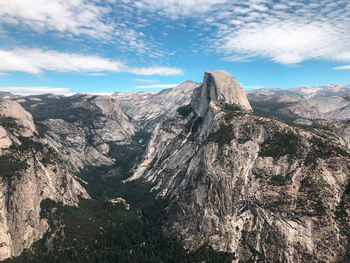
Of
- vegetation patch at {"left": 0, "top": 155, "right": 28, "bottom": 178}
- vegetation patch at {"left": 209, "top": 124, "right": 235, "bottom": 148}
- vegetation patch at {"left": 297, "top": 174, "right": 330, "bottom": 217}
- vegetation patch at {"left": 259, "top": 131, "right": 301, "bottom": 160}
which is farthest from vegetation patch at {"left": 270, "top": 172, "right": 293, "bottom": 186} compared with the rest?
vegetation patch at {"left": 0, "top": 155, "right": 28, "bottom": 178}

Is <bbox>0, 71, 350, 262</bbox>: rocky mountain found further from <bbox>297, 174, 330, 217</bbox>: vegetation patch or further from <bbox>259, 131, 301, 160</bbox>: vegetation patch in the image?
<bbox>259, 131, 301, 160</bbox>: vegetation patch

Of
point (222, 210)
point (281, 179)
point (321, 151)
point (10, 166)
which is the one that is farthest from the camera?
point (222, 210)

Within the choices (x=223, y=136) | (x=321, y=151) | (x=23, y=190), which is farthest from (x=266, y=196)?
(x=23, y=190)

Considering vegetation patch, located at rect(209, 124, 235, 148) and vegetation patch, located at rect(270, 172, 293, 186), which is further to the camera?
vegetation patch, located at rect(209, 124, 235, 148)

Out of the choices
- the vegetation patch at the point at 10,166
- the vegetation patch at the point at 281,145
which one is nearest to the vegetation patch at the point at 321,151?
the vegetation patch at the point at 281,145

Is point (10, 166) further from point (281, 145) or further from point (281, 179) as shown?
point (281, 145)

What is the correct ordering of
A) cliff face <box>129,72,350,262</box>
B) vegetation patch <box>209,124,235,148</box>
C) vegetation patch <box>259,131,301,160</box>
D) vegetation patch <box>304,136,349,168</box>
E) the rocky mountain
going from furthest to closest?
1. vegetation patch <box>209,124,235,148</box>
2. vegetation patch <box>259,131,301,160</box>
3. vegetation patch <box>304,136,349,168</box>
4. the rocky mountain
5. cliff face <box>129,72,350,262</box>
